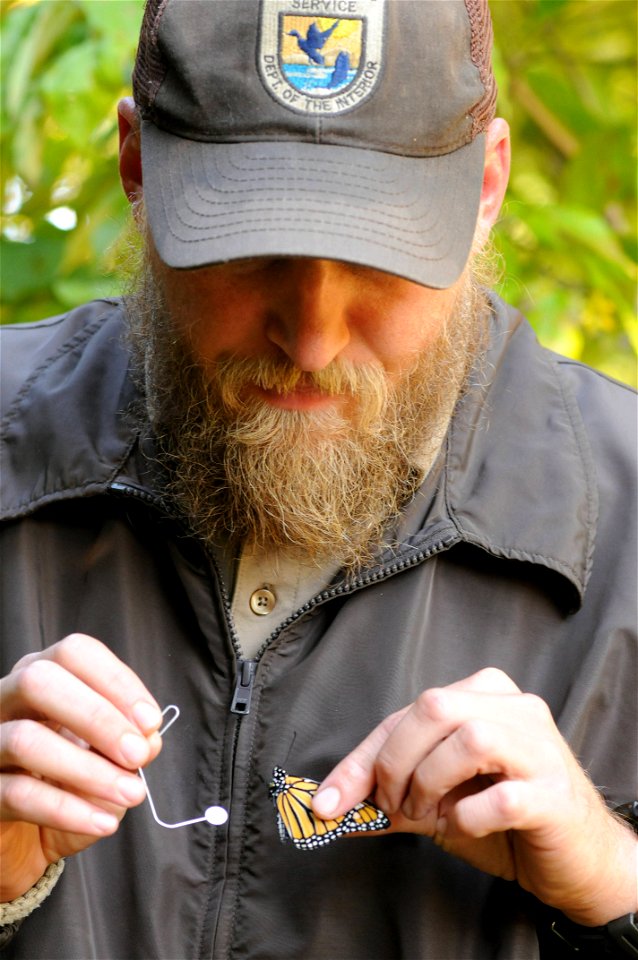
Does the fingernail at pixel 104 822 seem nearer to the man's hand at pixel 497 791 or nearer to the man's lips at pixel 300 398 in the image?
the man's hand at pixel 497 791

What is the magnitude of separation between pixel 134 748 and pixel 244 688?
1.28ft

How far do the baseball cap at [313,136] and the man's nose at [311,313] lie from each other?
0.10m

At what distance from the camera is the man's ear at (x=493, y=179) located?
203 cm

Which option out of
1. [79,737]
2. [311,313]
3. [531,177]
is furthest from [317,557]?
[531,177]

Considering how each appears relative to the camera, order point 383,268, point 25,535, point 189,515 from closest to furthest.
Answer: point 383,268, point 189,515, point 25,535

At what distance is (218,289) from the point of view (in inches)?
69.6

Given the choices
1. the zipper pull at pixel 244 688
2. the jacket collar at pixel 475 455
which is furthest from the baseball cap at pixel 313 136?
the zipper pull at pixel 244 688

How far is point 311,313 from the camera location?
66.1 inches

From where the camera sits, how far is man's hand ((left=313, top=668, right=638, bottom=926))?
1498 millimetres

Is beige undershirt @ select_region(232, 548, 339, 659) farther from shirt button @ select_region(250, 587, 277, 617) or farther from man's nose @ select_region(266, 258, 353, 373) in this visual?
man's nose @ select_region(266, 258, 353, 373)

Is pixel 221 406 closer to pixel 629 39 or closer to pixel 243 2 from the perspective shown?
pixel 243 2

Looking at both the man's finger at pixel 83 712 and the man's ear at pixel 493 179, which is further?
the man's ear at pixel 493 179

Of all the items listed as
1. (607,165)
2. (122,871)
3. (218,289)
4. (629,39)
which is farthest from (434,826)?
(629,39)

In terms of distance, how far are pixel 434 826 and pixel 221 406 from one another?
757 mm
